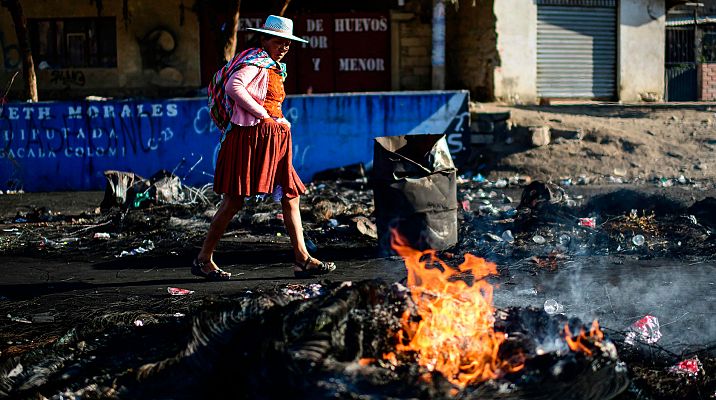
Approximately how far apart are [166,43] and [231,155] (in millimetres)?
15308

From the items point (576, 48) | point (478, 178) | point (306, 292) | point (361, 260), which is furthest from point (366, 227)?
point (576, 48)

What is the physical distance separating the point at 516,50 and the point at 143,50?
29.6 feet

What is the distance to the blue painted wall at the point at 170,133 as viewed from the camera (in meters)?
13.3

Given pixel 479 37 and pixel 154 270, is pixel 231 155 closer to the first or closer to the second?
pixel 154 270

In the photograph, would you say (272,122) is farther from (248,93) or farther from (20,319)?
(20,319)

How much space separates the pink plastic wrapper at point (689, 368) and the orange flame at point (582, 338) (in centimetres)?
66

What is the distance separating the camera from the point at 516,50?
19516 mm

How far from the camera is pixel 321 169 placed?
1333cm

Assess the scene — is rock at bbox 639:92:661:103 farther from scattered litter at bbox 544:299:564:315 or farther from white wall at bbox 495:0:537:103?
scattered litter at bbox 544:299:564:315

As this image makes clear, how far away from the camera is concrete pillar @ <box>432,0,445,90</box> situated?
738 inches

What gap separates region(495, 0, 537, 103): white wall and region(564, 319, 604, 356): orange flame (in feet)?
51.9

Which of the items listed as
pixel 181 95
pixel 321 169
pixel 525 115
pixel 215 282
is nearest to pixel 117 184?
pixel 321 169

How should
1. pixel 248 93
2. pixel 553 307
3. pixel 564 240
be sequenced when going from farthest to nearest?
pixel 564 240
pixel 248 93
pixel 553 307

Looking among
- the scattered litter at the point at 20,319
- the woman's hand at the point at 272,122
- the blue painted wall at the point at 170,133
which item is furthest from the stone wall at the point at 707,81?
the scattered litter at the point at 20,319
